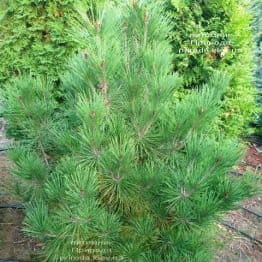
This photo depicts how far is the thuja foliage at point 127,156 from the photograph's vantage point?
165cm

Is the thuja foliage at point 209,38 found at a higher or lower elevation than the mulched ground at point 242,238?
higher

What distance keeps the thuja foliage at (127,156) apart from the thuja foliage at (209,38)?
5.14 ft

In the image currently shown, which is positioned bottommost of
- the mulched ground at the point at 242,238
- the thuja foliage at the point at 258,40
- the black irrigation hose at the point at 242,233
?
the mulched ground at the point at 242,238

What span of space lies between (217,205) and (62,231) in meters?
0.70

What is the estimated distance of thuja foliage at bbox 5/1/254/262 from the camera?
1646 mm

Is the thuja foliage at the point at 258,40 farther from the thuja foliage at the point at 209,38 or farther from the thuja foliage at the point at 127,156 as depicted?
the thuja foliage at the point at 127,156

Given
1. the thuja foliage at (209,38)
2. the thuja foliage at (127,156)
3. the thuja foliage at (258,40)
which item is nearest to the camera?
the thuja foliage at (127,156)

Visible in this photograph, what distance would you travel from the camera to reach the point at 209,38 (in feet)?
11.2

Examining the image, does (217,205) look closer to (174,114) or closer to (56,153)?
(174,114)

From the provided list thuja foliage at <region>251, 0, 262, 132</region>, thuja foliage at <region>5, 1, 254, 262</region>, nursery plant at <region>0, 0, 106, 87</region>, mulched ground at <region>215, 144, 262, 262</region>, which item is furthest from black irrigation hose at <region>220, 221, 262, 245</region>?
thuja foliage at <region>251, 0, 262, 132</region>

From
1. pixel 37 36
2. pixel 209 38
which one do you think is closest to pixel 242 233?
pixel 209 38

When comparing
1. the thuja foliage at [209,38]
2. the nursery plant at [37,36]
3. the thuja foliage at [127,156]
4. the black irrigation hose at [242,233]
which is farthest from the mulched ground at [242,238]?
the nursery plant at [37,36]

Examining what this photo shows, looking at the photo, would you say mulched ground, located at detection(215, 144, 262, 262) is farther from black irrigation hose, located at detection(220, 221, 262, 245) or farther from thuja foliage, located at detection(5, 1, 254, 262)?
thuja foliage, located at detection(5, 1, 254, 262)

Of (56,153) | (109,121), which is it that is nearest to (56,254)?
(56,153)
